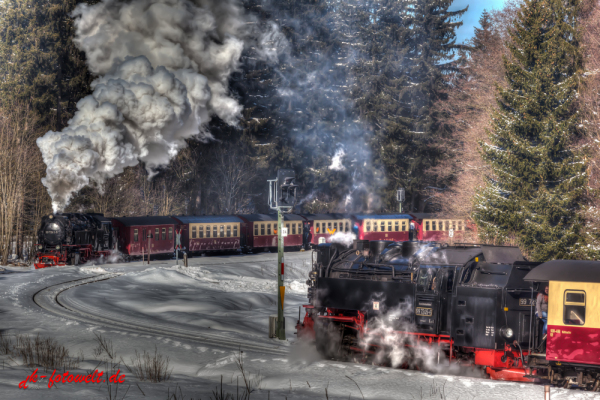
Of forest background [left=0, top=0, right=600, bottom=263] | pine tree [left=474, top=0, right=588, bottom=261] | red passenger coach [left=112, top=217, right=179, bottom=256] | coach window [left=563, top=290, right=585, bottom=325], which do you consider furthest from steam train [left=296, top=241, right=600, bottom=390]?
forest background [left=0, top=0, right=600, bottom=263]

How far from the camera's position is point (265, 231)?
4841 centimetres

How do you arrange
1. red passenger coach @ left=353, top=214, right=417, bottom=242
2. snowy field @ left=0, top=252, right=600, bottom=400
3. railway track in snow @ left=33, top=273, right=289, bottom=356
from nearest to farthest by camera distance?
1. snowy field @ left=0, top=252, right=600, bottom=400
2. railway track in snow @ left=33, top=273, right=289, bottom=356
3. red passenger coach @ left=353, top=214, right=417, bottom=242

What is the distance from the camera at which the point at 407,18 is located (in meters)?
72.6

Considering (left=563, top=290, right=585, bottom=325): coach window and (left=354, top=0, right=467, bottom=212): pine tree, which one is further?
(left=354, top=0, right=467, bottom=212): pine tree

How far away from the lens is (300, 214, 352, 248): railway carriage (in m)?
51.1

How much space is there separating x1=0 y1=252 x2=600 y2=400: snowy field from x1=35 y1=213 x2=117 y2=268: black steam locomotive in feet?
9.22

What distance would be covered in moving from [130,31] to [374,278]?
51.1 metres

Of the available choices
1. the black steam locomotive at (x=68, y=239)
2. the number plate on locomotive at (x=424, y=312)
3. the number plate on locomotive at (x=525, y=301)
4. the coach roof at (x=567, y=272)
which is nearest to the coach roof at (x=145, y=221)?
the black steam locomotive at (x=68, y=239)

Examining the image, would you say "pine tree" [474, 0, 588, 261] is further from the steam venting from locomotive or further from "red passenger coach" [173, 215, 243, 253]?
the steam venting from locomotive

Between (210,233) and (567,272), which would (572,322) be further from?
(210,233)

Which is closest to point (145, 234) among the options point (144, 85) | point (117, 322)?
point (144, 85)

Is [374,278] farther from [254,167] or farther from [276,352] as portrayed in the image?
[254,167]

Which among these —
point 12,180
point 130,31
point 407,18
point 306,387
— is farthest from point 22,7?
point 306,387

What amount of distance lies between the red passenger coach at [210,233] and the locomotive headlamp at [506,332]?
33.0 meters
